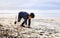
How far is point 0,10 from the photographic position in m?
17.8

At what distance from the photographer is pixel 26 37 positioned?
363 inches

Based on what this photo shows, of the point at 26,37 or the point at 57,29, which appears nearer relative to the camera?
the point at 26,37

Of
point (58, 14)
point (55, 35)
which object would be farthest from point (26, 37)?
point (58, 14)

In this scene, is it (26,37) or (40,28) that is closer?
(26,37)

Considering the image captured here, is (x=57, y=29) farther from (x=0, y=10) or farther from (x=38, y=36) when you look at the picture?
(x=0, y=10)

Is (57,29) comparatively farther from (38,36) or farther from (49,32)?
(38,36)

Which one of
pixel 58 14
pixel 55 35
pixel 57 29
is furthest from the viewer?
pixel 58 14

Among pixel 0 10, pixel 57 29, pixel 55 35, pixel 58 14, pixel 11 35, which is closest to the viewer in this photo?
pixel 11 35

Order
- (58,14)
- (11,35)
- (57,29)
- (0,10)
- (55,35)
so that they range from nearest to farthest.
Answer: (11,35) → (55,35) → (57,29) → (58,14) → (0,10)

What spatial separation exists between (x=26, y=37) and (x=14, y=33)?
0.51m

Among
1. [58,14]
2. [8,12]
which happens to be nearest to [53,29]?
[58,14]

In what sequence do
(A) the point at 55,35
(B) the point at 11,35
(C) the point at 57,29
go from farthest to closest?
(C) the point at 57,29
(A) the point at 55,35
(B) the point at 11,35

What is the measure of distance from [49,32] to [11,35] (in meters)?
1.92

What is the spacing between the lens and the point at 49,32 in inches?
415
